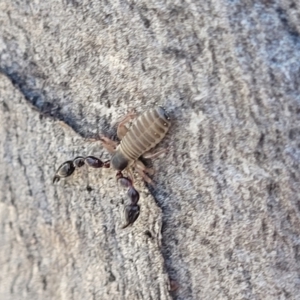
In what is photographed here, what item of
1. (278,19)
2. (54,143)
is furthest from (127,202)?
(278,19)

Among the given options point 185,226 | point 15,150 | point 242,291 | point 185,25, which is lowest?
point 242,291

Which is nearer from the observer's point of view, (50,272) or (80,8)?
(50,272)

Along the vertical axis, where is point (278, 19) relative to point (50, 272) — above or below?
above

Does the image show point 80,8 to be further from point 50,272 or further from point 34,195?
point 50,272
